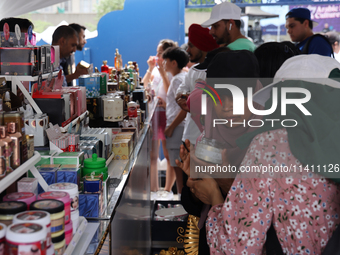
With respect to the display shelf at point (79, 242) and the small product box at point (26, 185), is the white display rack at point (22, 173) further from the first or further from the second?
the display shelf at point (79, 242)

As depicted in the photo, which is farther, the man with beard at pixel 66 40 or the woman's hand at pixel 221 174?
the man with beard at pixel 66 40

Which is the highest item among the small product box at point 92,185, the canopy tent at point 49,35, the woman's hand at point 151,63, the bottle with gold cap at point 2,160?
the canopy tent at point 49,35

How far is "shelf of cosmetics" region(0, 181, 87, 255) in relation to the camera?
0.83 metres

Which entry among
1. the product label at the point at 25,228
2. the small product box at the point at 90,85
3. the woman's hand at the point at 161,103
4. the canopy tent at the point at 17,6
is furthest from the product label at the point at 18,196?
the woman's hand at the point at 161,103

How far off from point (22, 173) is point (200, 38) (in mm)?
2794

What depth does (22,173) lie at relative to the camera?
3.77 ft

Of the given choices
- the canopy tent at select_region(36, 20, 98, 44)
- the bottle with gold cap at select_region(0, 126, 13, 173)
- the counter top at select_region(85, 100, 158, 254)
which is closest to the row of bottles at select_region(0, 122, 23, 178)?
the bottle with gold cap at select_region(0, 126, 13, 173)

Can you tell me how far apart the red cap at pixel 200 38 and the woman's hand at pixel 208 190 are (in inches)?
91.9

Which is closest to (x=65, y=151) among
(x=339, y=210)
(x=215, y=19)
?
(x=339, y=210)

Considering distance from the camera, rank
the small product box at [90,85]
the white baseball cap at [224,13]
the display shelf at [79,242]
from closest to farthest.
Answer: the display shelf at [79,242], the small product box at [90,85], the white baseball cap at [224,13]

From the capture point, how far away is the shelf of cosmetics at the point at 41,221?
83 cm

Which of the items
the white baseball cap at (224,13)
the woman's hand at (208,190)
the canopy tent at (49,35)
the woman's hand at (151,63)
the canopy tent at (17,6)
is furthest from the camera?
the canopy tent at (49,35)

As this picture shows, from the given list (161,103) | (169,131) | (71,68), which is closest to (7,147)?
(169,131)

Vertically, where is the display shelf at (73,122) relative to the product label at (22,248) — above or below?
above
